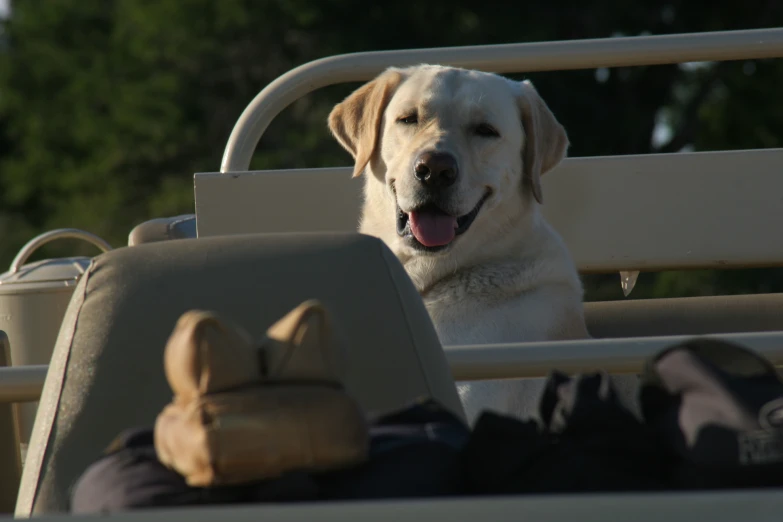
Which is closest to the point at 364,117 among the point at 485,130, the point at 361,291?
the point at 485,130

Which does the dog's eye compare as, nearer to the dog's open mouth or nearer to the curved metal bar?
the dog's open mouth

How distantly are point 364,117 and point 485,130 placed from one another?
0.44 metres

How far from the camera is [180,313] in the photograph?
6.21 ft

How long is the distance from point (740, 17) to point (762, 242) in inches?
530

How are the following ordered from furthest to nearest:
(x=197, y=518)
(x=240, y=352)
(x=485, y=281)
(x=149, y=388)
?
(x=485, y=281) → (x=149, y=388) → (x=240, y=352) → (x=197, y=518)

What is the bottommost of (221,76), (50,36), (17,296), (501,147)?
(17,296)

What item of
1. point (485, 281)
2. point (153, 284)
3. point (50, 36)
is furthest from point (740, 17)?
point (153, 284)

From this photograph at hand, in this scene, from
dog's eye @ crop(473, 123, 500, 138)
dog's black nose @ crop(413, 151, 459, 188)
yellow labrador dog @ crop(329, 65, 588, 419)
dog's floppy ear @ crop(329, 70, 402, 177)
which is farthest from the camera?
dog's floppy ear @ crop(329, 70, 402, 177)

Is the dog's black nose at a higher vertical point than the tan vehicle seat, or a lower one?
higher

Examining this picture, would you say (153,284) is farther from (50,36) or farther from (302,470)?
(50,36)

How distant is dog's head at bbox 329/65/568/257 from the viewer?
343 cm

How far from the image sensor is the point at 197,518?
3.03ft

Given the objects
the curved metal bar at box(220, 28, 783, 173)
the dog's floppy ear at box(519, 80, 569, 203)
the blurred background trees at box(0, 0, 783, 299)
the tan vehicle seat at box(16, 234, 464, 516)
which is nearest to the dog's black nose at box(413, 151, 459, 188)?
the dog's floppy ear at box(519, 80, 569, 203)

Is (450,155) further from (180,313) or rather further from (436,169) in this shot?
(180,313)
